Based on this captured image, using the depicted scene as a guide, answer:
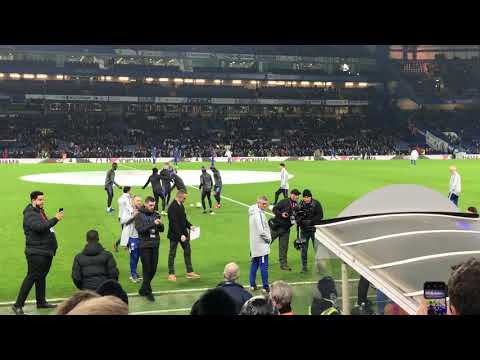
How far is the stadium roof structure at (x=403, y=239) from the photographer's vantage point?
498cm

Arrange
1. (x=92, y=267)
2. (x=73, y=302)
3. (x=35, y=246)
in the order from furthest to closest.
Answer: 1. (x=35, y=246)
2. (x=92, y=267)
3. (x=73, y=302)

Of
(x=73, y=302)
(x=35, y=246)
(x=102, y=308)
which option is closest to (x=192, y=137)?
(x=35, y=246)

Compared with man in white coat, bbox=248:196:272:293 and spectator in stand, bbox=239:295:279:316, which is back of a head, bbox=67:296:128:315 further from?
man in white coat, bbox=248:196:272:293

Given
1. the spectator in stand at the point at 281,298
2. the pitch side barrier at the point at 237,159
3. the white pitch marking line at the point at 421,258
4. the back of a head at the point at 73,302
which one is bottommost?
the spectator in stand at the point at 281,298

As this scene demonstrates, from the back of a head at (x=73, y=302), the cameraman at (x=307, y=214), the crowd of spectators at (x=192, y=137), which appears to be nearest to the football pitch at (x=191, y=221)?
the cameraman at (x=307, y=214)

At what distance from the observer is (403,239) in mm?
6289

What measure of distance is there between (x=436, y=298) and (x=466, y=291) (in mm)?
813

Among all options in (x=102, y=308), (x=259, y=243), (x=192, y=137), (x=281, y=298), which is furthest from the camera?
(x=192, y=137)

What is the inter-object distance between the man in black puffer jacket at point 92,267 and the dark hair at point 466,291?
280 inches

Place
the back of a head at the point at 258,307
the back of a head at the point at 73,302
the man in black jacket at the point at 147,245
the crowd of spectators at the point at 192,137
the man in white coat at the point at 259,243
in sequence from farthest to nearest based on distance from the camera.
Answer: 1. the crowd of spectators at the point at 192,137
2. the man in white coat at the point at 259,243
3. the man in black jacket at the point at 147,245
4. the back of a head at the point at 258,307
5. the back of a head at the point at 73,302

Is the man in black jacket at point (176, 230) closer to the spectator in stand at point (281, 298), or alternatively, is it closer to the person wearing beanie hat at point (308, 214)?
the person wearing beanie hat at point (308, 214)

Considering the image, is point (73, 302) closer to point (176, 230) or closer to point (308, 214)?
point (176, 230)

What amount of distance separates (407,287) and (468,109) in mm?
97994

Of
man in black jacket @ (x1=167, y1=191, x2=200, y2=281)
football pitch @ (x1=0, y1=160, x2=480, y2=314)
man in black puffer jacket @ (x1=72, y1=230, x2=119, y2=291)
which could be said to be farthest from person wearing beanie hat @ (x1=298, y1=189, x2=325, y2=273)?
man in black puffer jacket @ (x1=72, y1=230, x2=119, y2=291)
